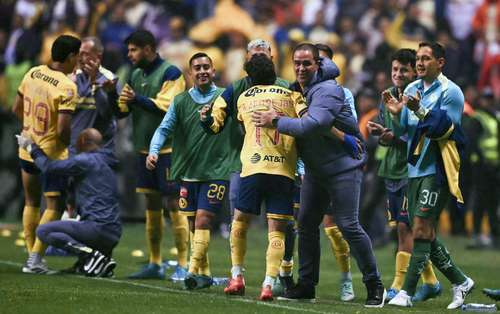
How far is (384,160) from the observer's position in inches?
609

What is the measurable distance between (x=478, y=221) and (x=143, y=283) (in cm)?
922

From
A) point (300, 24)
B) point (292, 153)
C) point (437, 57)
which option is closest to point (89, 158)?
point (292, 153)

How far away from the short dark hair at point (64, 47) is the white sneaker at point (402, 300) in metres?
4.70

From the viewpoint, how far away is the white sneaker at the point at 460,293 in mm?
13711

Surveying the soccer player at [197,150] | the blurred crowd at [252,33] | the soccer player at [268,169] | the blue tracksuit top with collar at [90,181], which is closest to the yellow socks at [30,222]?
the blue tracksuit top with collar at [90,181]

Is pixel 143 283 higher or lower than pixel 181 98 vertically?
lower

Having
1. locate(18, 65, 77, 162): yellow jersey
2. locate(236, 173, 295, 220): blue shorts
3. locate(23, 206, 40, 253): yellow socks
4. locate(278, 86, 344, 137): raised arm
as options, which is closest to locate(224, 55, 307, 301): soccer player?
locate(236, 173, 295, 220): blue shorts

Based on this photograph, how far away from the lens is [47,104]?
15781 millimetres

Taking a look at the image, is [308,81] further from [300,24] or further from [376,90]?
[300,24]

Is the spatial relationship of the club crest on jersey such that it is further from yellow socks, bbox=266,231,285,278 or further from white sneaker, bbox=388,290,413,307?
white sneaker, bbox=388,290,413,307

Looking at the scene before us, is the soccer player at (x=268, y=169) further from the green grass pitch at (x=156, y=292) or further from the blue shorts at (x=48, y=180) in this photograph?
the blue shorts at (x=48, y=180)

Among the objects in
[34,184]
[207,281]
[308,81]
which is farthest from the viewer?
[34,184]

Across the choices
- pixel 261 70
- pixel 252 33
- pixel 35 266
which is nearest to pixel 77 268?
pixel 35 266

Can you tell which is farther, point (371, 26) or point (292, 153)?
point (371, 26)
